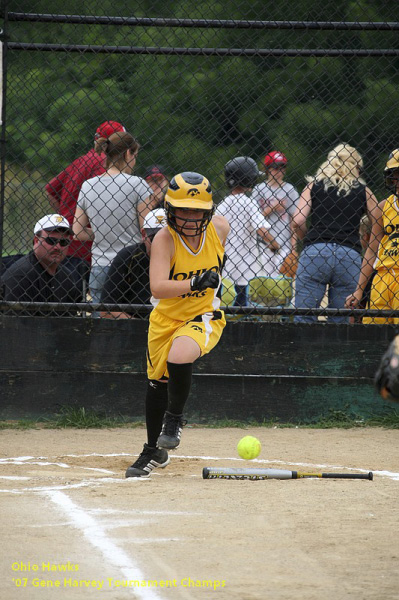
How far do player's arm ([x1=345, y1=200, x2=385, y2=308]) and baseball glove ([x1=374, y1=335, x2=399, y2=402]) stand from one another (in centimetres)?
411

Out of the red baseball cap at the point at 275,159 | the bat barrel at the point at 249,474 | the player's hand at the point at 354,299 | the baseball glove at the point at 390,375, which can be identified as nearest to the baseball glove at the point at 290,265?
the player's hand at the point at 354,299

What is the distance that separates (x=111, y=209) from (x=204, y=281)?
2.07 m

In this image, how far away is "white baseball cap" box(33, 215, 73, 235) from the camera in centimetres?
689

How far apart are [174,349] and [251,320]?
2.16 meters

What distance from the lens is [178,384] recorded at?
517cm

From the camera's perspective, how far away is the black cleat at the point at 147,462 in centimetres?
518

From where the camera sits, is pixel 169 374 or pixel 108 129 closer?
pixel 169 374

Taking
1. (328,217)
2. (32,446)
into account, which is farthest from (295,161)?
(32,446)

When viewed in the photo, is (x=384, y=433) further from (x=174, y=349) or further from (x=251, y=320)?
(x=174, y=349)

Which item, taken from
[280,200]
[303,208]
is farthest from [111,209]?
[280,200]

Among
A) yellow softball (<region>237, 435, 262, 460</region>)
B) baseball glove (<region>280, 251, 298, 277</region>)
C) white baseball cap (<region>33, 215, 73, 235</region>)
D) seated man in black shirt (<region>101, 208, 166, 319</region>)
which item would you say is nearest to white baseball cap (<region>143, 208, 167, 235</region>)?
seated man in black shirt (<region>101, 208, 166, 319</region>)

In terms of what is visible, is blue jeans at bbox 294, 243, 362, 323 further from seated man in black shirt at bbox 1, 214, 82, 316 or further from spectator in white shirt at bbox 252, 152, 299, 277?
seated man in black shirt at bbox 1, 214, 82, 316

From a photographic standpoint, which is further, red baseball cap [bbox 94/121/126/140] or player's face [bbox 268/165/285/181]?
A: player's face [bbox 268/165/285/181]

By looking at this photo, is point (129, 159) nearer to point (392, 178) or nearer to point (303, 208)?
point (303, 208)
